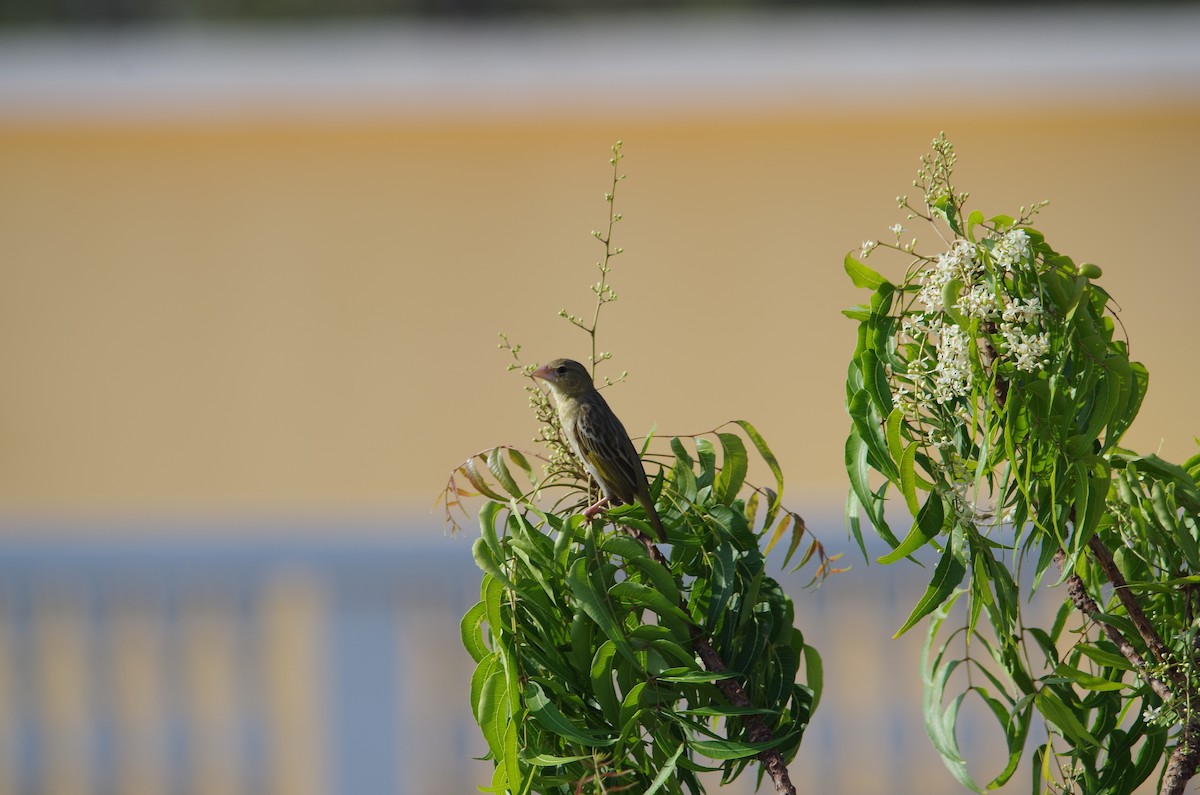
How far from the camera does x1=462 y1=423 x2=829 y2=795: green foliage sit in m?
1.87

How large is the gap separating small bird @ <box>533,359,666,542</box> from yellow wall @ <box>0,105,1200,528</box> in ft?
15.1

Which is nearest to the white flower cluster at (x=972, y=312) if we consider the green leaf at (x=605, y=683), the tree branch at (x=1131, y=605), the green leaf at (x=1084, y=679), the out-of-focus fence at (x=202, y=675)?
the tree branch at (x=1131, y=605)

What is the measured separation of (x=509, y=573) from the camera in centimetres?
193

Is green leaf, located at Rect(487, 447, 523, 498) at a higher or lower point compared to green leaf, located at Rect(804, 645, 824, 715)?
higher

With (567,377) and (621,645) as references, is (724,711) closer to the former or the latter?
(621,645)

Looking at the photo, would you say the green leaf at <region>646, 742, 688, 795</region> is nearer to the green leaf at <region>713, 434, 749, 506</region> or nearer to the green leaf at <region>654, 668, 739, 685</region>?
the green leaf at <region>654, 668, 739, 685</region>

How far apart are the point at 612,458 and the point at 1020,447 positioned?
2.29 feet

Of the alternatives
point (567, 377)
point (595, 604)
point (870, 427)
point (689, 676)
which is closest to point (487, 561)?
point (595, 604)

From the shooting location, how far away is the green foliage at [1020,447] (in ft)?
5.73

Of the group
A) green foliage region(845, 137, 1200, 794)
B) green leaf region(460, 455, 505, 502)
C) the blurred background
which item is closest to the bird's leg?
green leaf region(460, 455, 505, 502)

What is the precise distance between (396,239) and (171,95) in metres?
1.34

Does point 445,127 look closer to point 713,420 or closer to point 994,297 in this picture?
point 713,420

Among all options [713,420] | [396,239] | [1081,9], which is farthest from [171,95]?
[1081,9]

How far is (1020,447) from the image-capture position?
1805 millimetres
